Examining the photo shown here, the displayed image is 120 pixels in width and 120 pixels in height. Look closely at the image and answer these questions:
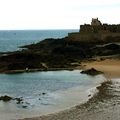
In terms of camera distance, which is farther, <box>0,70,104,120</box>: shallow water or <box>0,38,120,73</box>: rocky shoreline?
<box>0,38,120,73</box>: rocky shoreline

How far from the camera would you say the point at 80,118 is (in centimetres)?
2016

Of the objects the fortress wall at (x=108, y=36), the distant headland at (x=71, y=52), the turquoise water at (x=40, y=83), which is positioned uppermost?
the fortress wall at (x=108, y=36)

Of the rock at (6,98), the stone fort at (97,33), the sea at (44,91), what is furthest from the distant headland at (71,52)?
the rock at (6,98)

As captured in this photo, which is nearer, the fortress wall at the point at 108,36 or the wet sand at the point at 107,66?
the wet sand at the point at 107,66

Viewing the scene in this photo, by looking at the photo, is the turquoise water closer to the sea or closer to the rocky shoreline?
the sea

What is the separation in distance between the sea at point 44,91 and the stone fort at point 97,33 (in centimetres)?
2139

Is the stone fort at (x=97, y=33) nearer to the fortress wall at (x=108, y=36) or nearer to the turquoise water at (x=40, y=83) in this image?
the fortress wall at (x=108, y=36)

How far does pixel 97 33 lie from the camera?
61969 mm

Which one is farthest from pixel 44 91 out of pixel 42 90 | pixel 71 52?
pixel 71 52

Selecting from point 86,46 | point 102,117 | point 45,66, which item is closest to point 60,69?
point 45,66

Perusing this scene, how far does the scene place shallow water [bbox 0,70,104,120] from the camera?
23500mm

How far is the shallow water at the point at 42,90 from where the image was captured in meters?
23.5

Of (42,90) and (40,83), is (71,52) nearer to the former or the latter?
(40,83)

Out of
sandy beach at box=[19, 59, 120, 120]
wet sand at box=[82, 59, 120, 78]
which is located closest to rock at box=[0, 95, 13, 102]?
sandy beach at box=[19, 59, 120, 120]
